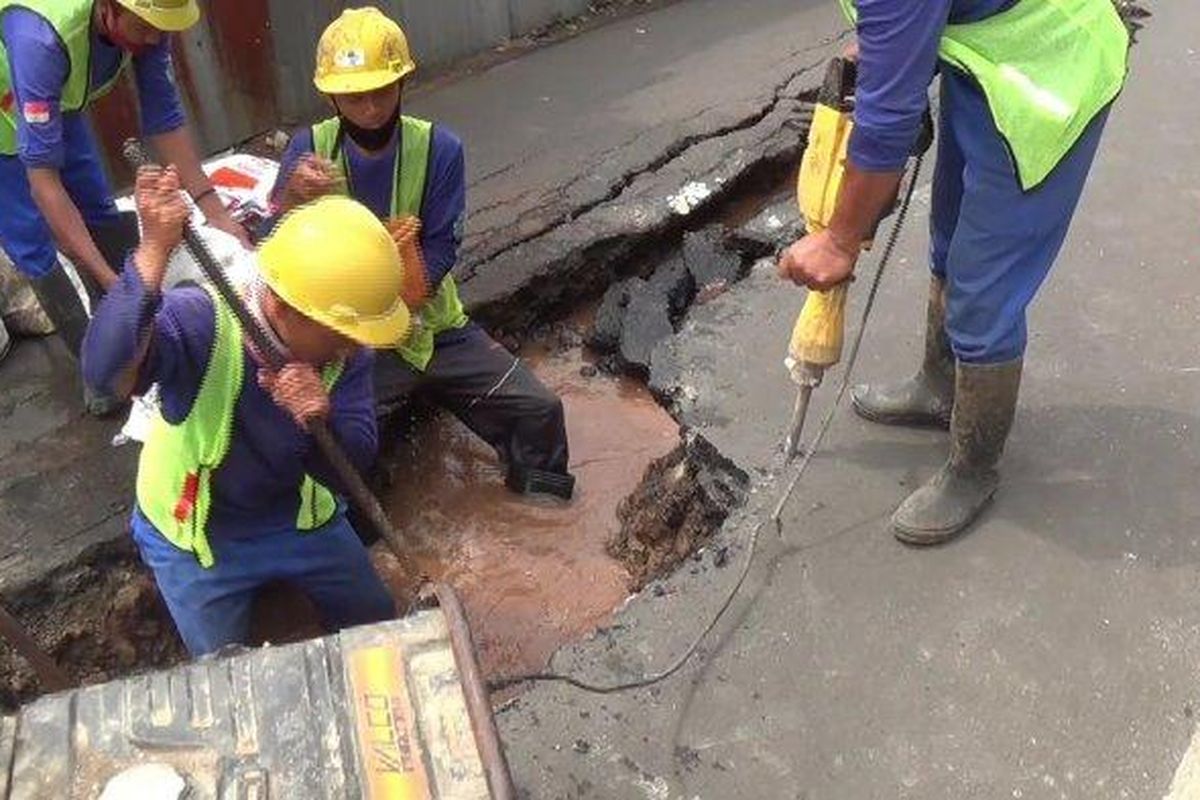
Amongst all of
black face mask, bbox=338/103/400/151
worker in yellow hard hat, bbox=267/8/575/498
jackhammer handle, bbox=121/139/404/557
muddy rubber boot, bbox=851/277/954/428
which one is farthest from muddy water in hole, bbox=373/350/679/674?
black face mask, bbox=338/103/400/151

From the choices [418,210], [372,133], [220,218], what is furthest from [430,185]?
[220,218]

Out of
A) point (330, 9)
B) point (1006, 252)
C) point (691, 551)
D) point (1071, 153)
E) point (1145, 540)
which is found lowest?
point (691, 551)

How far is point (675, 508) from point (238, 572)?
1.62m

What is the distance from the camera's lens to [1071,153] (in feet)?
9.15

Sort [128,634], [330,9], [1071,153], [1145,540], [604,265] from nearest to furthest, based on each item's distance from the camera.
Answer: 1. [1071,153]
2. [1145,540]
3. [128,634]
4. [604,265]
5. [330,9]

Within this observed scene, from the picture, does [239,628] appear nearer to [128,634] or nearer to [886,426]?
[128,634]

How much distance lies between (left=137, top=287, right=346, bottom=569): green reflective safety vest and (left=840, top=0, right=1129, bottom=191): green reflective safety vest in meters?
1.66

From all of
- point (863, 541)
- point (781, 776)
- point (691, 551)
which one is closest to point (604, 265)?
point (691, 551)

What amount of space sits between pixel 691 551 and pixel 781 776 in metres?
1.12

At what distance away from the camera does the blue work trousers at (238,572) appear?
9.86 ft

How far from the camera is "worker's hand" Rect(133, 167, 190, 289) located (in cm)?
246

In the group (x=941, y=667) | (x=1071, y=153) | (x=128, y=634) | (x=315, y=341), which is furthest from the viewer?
(x=128, y=634)

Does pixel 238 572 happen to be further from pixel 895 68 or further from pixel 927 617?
pixel 895 68

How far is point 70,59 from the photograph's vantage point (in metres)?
3.43
